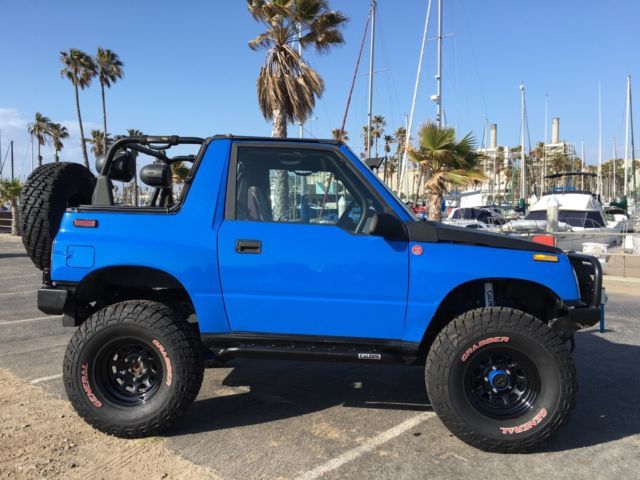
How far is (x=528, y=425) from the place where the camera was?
330cm

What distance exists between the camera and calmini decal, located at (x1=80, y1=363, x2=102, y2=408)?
11.4 ft

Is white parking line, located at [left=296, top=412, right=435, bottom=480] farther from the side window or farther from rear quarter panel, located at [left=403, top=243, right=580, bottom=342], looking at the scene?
the side window

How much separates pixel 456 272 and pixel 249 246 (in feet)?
4.69

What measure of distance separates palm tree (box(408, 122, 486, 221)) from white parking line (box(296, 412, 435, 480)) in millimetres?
9032

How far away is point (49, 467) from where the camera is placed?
3.08 meters

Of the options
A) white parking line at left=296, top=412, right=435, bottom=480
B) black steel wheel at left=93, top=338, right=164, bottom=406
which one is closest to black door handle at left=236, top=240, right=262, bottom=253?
black steel wheel at left=93, top=338, right=164, bottom=406

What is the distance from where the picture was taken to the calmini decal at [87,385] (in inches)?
137

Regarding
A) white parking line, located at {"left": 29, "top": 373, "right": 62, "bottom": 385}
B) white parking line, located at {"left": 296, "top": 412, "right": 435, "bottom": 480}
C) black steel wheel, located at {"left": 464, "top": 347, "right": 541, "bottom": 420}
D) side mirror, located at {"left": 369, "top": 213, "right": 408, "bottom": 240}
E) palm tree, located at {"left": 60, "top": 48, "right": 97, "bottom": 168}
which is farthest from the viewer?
palm tree, located at {"left": 60, "top": 48, "right": 97, "bottom": 168}

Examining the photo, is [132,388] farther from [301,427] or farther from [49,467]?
[301,427]

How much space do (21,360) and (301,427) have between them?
3411 mm

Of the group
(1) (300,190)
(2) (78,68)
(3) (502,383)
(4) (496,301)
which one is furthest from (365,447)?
(2) (78,68)

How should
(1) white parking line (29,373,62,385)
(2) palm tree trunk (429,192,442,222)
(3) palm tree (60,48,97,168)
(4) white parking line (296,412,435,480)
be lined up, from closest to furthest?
(4) white parking line (296,412,435,480)
(1) white parking line (29,373,62,385)
(2) palm tree trunk (429,192,442,222)
(3) palm tree (60,48,97,168)

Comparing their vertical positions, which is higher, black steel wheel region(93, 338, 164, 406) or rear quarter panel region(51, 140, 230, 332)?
rear quarter panel region(51, 140, 230, 332)

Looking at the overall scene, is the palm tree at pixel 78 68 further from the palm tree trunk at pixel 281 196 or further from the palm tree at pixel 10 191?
the palm tree trunk at pixel 281 196
